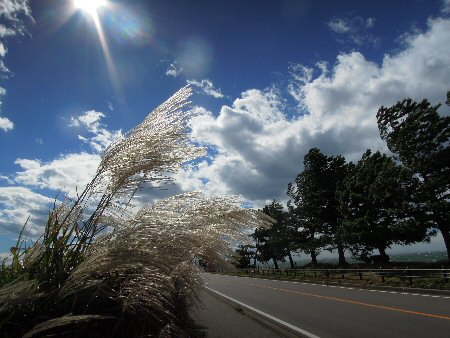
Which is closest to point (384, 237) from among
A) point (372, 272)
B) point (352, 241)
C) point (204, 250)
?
point (352, 241)

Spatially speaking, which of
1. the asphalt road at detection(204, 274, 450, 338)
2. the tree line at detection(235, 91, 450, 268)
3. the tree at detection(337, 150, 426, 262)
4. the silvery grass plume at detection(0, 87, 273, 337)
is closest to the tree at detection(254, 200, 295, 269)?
the tree line at detection(235, 91, 450, 268)

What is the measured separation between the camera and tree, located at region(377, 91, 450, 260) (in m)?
29.5

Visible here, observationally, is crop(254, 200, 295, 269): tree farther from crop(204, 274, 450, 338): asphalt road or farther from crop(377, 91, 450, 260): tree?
crop(204, 274, 450, 338): asphalt road

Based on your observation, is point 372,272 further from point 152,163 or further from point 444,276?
point 152,163

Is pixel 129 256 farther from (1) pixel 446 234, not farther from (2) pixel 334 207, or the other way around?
(2) pixel 334 207

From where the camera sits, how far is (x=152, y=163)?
251 centimetres

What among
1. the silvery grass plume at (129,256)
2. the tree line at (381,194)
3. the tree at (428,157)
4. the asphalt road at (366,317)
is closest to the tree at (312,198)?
the tree line at (381,194)

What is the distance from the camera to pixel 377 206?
37.9 meters

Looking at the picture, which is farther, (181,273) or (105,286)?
(181,273)

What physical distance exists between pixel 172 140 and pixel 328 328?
7.57 m

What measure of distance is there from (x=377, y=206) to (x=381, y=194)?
2.77 metres

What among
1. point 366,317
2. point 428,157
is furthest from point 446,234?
point 366,317

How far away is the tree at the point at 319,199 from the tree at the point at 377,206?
294 centimetres

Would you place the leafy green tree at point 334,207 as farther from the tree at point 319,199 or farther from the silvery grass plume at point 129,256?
the silvery grass plume at point 129,256
